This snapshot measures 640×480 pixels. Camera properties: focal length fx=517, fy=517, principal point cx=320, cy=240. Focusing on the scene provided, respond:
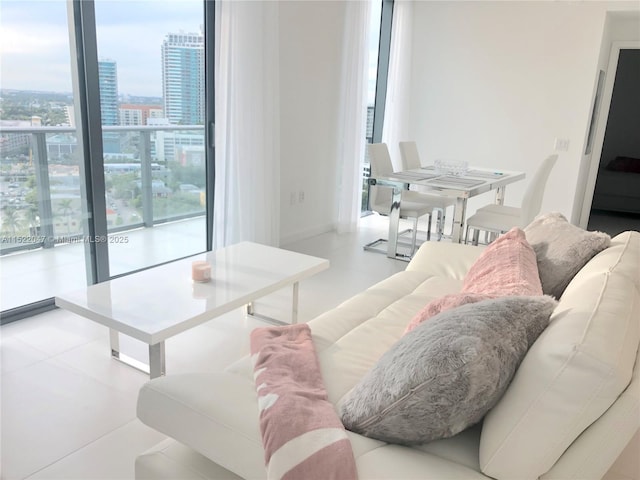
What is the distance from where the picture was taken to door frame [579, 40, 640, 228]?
17.8ft

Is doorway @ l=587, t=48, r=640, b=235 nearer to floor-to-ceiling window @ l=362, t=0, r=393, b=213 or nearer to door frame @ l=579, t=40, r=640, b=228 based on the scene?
door frame @ l=579, t=40, r=640, b=228

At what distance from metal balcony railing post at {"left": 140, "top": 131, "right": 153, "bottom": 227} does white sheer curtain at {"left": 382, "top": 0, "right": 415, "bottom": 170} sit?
2.96 metres

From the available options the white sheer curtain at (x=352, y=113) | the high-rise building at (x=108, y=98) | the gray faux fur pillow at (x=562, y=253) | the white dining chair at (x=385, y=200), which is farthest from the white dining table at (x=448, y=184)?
the high-rise building at (x=108, y=98)

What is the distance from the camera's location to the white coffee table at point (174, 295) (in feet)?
6.61

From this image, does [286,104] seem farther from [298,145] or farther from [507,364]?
[507,364]

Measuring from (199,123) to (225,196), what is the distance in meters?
0.61

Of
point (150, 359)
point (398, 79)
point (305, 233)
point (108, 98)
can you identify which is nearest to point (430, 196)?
point (305, 233)

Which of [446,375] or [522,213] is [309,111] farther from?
[446,375]

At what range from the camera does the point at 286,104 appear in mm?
4445

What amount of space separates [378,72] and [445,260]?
12.9ft

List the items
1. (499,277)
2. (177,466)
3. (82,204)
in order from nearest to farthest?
(177,466), (499,277), (82,204)

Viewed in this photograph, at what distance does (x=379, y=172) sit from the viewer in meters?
4.48

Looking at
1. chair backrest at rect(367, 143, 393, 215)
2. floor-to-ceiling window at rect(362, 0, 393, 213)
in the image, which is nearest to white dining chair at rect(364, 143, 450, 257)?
chair backrest at rect(367, 143, 393, 215)

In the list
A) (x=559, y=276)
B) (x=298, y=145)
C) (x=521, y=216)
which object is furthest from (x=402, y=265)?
(x=559, y=276)
